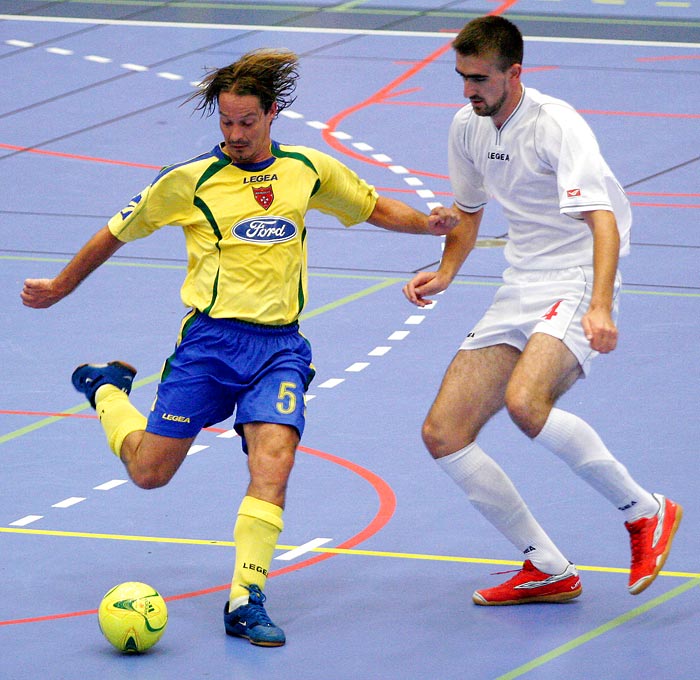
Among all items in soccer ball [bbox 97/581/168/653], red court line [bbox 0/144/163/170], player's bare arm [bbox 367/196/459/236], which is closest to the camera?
soccer ball [bbox 97/581/168/653]

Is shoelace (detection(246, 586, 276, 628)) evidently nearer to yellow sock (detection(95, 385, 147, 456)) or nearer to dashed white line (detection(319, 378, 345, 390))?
yellow sock (detection(95, 385, 147, 456))

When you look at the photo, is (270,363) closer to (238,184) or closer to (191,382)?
(191,382)

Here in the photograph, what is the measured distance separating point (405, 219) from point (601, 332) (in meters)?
1.18

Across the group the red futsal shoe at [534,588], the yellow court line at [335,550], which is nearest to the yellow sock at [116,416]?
the yellow court line at [335,550]

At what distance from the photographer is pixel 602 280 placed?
5.55m

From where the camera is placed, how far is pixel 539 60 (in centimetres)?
1656

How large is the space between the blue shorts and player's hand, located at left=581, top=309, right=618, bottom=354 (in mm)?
1117

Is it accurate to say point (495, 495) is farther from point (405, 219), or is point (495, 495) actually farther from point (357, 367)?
point (357, 367)

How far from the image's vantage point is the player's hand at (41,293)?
6184 millimetres

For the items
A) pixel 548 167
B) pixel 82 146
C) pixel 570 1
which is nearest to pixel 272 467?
pixel 548 167

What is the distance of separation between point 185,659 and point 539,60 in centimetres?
1192

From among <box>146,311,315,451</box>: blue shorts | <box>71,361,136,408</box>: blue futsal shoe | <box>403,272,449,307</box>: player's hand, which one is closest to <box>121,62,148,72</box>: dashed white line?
<box>71,361,136,408</box>: blue futsal shoe

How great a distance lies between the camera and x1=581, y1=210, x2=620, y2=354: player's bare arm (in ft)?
17.9

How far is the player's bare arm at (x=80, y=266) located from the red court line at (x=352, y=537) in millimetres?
1182
